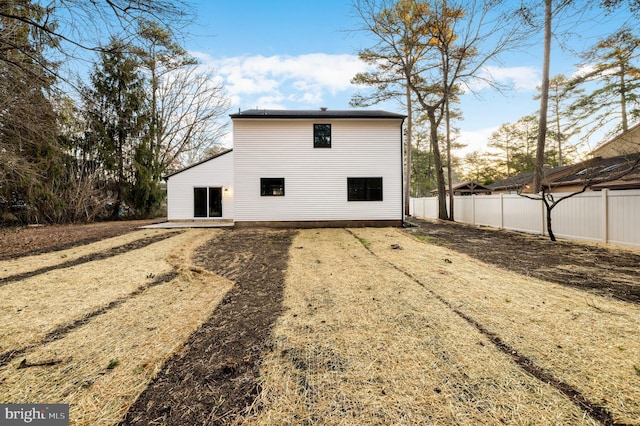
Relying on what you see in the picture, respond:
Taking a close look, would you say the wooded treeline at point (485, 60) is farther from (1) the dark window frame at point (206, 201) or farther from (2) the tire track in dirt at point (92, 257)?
(2) the tire track in dirt at point (92, 257)

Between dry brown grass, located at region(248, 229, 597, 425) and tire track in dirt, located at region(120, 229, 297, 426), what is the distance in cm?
15

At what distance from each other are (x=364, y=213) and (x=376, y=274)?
284 inches

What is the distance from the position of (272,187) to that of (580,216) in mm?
10344

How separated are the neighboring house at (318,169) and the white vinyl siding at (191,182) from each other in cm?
280

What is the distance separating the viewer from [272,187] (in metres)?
11.5

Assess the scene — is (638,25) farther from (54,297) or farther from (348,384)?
(54,297)

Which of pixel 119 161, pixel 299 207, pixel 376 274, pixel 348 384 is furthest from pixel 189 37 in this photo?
pixel 119 161

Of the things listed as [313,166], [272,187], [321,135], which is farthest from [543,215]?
[272,187]

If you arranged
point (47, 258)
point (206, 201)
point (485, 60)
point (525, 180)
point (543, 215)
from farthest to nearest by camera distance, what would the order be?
point (525, 180), point (206, 201), point (485, 60), point (543, 215), point (47, 258)

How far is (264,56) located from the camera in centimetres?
1412

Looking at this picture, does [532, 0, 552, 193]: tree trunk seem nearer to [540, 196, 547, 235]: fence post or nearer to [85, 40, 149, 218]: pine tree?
[540, 196, 547, 235]: fence post

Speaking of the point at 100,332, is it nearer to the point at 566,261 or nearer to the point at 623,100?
the point at 566,261

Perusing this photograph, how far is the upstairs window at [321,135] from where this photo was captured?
1162cm

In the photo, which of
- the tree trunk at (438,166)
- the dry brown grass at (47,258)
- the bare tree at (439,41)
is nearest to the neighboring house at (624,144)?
the bare tree at (439,41)
